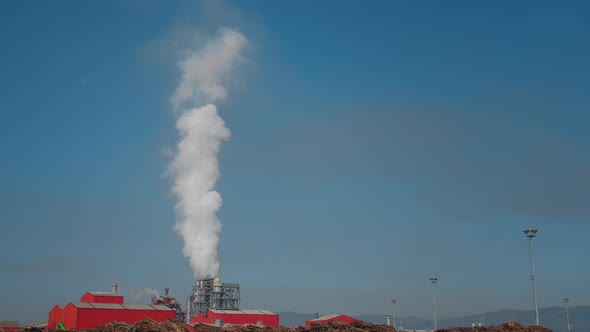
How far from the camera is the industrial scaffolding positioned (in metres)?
109

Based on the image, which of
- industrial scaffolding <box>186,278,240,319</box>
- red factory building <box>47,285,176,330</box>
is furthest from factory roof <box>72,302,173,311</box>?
industrial scaffolding <box>186,278,240,319</box>

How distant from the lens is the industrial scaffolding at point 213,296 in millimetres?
109438

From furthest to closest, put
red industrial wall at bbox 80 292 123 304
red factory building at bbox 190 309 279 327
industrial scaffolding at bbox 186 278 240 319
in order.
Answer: industrial scaffolding at bbox 186 278 240 319
red factory building at bbox 190 309 279 327
red industrial wall at bbox 80 292 123 304

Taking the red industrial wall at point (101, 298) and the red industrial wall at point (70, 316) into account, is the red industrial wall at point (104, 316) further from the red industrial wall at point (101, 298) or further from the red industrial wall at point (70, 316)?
the red industrial wall at point (101, 298)

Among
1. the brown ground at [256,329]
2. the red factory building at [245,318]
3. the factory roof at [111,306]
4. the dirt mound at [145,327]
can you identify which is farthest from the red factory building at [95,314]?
the dirt mound at [145,327]

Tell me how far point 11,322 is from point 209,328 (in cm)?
6524

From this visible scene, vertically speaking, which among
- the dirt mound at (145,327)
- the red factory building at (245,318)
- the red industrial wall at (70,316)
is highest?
the dirt mound at (145,327)

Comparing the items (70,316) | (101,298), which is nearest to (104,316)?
(70,316)

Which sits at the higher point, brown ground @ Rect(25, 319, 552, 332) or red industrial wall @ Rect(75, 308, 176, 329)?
brown ground @ Rect(25, 319, 552, 332)

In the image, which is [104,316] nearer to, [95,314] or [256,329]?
[95,314]

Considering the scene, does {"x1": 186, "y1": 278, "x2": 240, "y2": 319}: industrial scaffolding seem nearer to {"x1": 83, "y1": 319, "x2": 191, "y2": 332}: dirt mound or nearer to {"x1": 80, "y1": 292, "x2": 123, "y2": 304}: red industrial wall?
{"x1": 80, "y1": 292, "x2": 123, "y2": 304}: red industrial wall

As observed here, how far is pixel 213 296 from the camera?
109500mm

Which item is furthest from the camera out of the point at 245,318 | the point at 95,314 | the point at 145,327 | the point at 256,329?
the point at 245,318

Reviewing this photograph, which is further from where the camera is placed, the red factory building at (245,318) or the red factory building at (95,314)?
the red factory building at (245,318)
